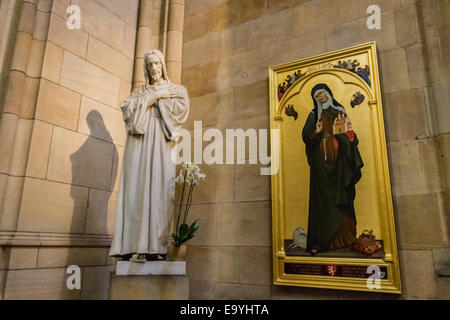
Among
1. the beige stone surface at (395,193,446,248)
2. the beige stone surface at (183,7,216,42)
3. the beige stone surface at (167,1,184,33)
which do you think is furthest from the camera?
the beige stone surface at (167,1,184,33)

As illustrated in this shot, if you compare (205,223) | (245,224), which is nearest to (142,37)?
(205,223)

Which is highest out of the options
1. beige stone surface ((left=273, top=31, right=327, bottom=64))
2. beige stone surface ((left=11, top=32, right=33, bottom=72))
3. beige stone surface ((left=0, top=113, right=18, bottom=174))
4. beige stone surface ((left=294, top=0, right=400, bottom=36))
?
beige stone surface ((left=294, top=0, right=400, bottom=36))

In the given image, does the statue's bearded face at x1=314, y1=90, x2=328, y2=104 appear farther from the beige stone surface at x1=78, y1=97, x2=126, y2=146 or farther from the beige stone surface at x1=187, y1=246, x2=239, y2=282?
the beige stone surface at x1=78, y1=97, x2=126, y2=146

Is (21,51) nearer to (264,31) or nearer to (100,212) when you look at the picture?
(100,212)

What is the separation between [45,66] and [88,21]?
909mm

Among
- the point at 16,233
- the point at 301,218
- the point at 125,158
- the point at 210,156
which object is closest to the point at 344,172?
the point at 301,218

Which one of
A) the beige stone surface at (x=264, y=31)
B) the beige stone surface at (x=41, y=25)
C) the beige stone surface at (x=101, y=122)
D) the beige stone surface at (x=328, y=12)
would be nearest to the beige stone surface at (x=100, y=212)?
the beige stone surface at (x=101, y=122)

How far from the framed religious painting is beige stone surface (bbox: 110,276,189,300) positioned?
42.3 inches

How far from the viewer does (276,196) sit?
3.55 metres

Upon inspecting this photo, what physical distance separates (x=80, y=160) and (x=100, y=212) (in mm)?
621

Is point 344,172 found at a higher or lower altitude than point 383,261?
higher

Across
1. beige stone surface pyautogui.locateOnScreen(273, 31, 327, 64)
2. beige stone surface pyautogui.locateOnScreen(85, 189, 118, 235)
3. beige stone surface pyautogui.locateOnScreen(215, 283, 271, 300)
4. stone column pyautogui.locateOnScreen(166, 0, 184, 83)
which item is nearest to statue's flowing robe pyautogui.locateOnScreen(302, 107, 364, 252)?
beige stone surface pyautogui.locateOnScreen(215, 283, 271, 300)

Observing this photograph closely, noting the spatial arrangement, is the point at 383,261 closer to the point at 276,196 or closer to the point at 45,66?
the point at 276,196

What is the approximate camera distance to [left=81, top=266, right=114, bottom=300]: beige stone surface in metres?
3.60
